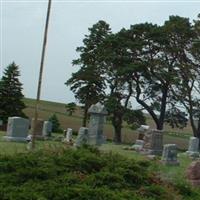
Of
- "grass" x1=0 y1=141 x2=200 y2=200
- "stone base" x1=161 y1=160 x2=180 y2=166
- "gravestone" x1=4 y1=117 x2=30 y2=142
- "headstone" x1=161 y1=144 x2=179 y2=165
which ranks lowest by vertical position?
"grass" x1=0 y1=141 x2=200 y2=200

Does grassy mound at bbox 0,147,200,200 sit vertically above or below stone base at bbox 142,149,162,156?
below

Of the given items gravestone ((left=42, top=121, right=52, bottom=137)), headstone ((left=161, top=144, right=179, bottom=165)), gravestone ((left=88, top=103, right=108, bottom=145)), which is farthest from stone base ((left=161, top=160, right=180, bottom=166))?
gravestone ((left=42, top=121, right=52, bottom=137))

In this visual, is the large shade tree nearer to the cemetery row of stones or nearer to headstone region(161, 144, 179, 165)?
the cemetery row of stones

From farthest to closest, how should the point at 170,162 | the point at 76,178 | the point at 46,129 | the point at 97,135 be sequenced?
1. the point at 46,129
2. the point at 97,135
3. the point at 170,162
4. the point at 76,178

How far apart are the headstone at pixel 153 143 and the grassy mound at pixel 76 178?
16.4 metres

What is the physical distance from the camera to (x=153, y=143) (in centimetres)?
2775

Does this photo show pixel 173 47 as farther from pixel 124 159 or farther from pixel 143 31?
pixel 124 159

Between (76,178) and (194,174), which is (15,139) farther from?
(76,178)

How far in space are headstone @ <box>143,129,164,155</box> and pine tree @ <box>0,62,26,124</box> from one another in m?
24.6

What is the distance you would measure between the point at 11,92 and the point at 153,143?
1031 inches

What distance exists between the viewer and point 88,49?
176 feet

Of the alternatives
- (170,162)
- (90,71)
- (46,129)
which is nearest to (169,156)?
(170,162)

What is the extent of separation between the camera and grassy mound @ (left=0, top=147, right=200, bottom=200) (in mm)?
8570

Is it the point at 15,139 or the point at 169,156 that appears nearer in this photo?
the point at 169,156
